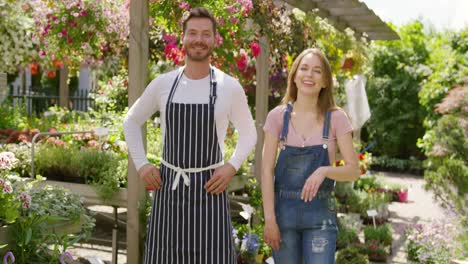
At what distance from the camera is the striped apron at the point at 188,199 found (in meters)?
2.79

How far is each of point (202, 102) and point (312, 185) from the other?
62 centimetres

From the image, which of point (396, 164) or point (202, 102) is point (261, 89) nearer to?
point (202, 102)

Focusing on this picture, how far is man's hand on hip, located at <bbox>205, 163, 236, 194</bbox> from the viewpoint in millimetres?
2777

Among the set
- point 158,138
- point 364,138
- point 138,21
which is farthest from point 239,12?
point 364,138

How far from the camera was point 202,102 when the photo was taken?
2777mm

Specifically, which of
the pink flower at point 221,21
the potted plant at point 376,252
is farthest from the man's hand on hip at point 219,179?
the potted plant at point 376,252

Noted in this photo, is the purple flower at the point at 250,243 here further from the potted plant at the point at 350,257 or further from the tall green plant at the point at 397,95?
the tall green plant at the point at 397,95

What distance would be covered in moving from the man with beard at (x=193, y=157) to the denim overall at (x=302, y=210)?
0.28m

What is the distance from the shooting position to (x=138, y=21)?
146 inches

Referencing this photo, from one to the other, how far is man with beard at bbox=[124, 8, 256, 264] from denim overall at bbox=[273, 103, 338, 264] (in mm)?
281

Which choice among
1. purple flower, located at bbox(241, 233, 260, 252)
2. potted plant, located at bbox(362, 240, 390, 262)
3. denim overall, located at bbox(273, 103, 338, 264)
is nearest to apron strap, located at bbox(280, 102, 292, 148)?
denim overall, located at bbox(273, 103, 338, 264)

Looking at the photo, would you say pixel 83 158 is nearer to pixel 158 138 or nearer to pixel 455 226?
pixel 158 138

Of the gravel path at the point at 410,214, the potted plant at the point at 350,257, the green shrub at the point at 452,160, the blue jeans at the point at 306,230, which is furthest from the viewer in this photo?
the gravel path at the point at 410,214

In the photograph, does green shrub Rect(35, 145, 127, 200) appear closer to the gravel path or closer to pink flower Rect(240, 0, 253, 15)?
pink flower Rect(240, 0, 253, 15)
